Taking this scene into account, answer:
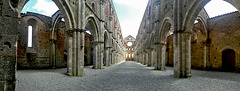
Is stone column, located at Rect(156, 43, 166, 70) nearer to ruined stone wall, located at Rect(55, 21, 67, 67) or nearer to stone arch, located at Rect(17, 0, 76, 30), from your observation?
stone arch, located at Rect(17, 0, 76, 30)

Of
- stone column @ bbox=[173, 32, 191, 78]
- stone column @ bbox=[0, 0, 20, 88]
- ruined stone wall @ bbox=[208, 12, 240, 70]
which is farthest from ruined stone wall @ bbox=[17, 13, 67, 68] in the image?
ruined stone wall @ bbox=[208, 12, 240, 70]

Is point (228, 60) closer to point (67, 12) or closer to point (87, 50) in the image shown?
point (67, 12)

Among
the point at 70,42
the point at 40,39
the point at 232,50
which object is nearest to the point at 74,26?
the point at 70,42

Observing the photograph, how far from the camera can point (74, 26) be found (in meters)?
7.91

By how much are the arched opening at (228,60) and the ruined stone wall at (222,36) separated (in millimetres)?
458

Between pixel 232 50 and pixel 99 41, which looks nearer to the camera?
pixel 232 50

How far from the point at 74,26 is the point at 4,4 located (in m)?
5.09

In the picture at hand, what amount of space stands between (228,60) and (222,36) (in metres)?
2.69

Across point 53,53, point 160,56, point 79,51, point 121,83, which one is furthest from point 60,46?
point 160,56

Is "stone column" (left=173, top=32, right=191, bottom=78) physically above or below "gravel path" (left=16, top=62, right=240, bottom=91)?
above

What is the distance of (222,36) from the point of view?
12570 millimetres

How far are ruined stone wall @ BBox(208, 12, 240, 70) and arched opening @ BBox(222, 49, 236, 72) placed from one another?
0.46 metres

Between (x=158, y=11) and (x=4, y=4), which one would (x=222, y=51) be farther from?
(x=4, y=4)

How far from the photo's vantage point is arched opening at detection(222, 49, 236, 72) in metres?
12.3
